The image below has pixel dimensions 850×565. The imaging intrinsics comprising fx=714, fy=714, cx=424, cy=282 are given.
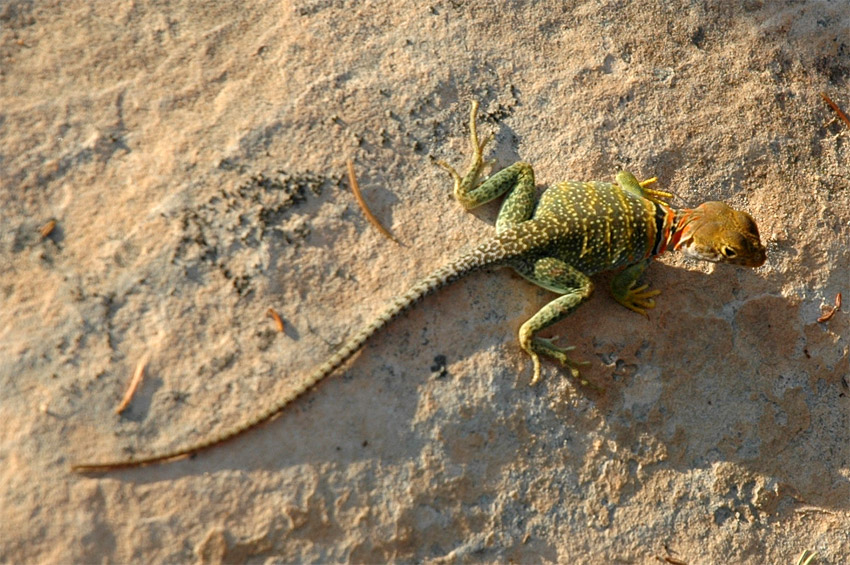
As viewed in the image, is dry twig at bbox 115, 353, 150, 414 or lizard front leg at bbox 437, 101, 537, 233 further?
lizard front leg at bbox 437, 101, 537, 233

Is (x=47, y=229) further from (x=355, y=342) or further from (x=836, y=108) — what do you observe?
(x=836, y=108)

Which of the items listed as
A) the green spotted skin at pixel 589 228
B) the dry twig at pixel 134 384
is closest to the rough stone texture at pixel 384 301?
the dry twig at pixel 134 384

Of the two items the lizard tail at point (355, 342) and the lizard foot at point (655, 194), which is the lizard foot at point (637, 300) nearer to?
the lizard foot at point (655, 194)

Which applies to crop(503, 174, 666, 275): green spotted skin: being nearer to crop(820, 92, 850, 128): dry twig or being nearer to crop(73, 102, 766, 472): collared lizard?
crop(73, 102, 766, 472): collared lizard

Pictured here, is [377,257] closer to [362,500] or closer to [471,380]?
[471,380]

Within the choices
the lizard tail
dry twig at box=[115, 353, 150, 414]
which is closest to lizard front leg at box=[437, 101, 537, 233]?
the lizard tail
